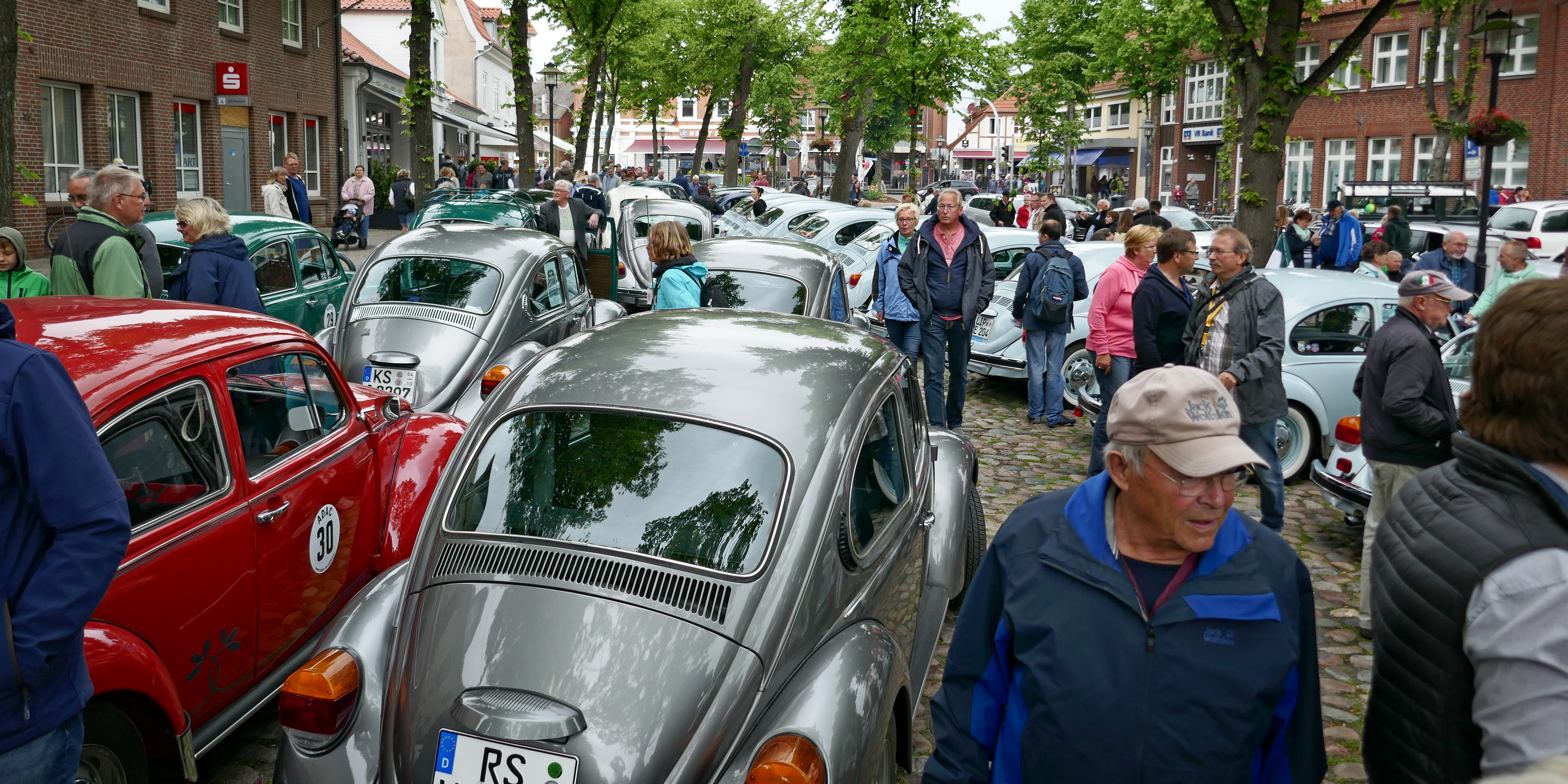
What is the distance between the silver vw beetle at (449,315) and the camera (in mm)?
8430

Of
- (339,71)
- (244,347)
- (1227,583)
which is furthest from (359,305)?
(339,71)

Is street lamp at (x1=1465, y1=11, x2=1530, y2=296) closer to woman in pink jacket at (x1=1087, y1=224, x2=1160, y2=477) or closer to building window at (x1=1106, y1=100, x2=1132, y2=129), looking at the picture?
woman in pink jacket at (x1=1087, y1=224, x2=1160, y2=477)

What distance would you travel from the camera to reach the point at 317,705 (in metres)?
3.28

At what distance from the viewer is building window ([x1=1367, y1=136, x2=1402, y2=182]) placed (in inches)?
1736

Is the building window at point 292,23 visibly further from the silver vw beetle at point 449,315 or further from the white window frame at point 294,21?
the silver vw beetle at point 449,315

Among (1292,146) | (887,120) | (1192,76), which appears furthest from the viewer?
(887,120)

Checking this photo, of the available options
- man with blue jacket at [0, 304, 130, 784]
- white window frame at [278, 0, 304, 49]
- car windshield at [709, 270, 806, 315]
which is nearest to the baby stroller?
white window frame at [278, 0, 304, 49]

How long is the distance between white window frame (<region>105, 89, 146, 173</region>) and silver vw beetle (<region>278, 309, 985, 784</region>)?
21.5 m

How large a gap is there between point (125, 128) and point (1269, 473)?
2271cm

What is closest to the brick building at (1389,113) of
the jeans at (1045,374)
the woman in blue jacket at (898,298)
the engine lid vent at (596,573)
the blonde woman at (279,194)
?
the jeans at (1045,374)

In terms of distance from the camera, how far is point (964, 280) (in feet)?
31.9

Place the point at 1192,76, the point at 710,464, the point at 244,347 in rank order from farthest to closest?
the point at 1192,76, the point at 244,347, the point at 710,464

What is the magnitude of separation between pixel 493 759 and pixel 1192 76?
59.4 meters

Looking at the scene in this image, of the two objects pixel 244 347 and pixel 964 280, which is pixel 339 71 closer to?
pixel 964 280
